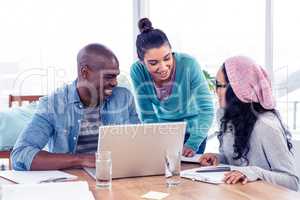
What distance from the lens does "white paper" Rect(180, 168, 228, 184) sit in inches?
60.3

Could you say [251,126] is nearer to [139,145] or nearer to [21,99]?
[139,145]

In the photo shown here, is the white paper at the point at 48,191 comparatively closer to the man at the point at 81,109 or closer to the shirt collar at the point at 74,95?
the man at the point at 81,109

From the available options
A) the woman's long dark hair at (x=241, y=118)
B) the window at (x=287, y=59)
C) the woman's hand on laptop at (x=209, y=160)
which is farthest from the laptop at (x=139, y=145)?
the window at (x=287, y=59)

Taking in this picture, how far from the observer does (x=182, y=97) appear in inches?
91.8

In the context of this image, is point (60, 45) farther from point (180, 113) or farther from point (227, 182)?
point (227, 182)

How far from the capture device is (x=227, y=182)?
4.93 ft

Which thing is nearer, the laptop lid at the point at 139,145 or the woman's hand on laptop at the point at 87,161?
the laptop lid at the point at 139,145

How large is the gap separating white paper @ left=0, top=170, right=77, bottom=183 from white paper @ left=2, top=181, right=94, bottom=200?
13cm

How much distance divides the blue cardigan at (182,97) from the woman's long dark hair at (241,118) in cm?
39

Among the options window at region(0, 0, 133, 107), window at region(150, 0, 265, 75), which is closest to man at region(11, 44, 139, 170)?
window at region(0, 0, 133, 107)

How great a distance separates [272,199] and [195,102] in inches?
42.7

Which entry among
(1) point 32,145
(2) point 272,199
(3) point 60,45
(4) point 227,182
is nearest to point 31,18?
(3) point 60,45

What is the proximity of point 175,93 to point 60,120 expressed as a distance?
2.27 ft

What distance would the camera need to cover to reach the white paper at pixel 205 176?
5.02 ft
